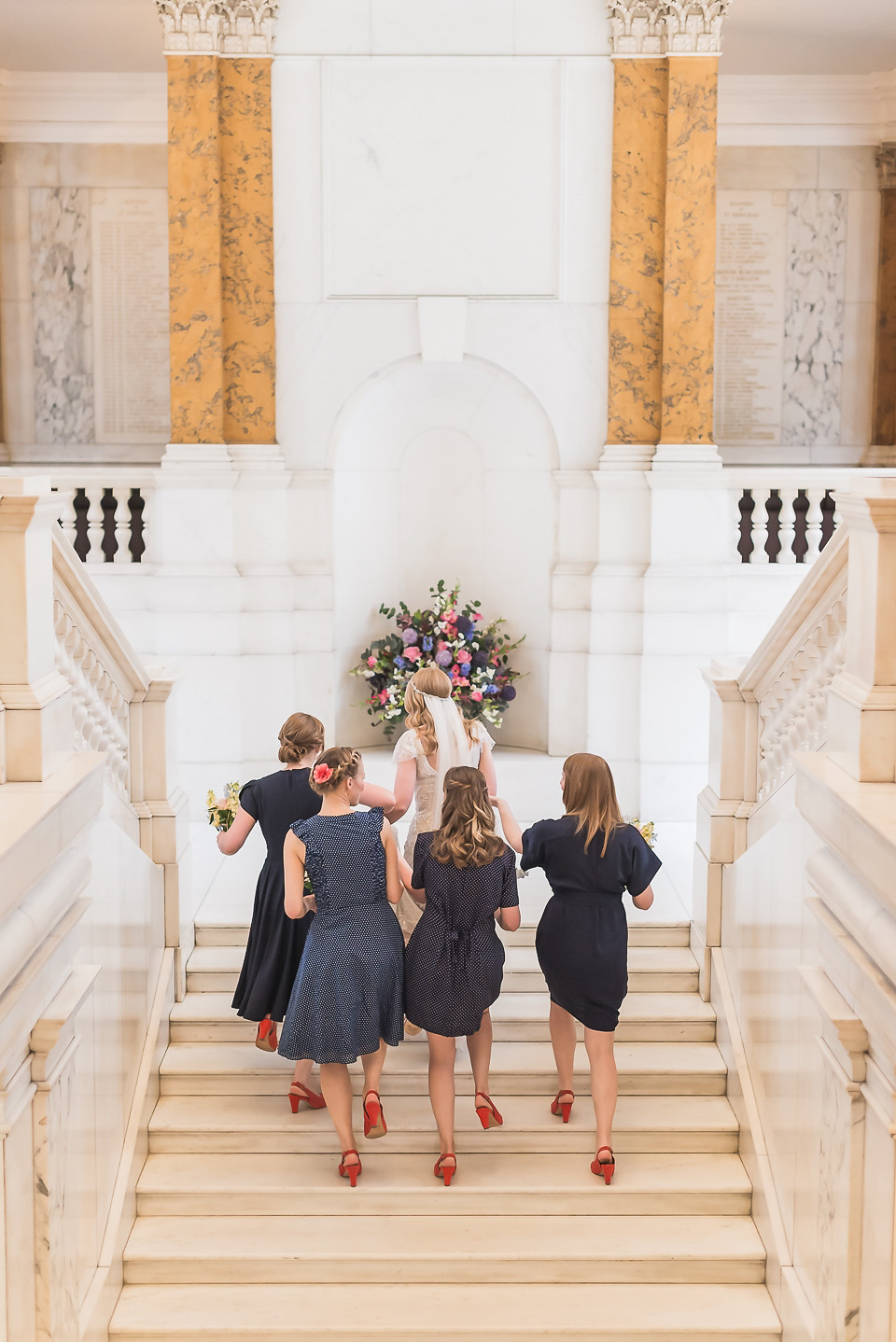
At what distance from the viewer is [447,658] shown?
9.23 meters

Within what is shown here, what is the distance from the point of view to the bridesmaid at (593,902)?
5.04 metres

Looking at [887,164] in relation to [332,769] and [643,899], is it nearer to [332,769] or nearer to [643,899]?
[643,899]

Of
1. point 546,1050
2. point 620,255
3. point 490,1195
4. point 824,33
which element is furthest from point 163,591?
point 824,33

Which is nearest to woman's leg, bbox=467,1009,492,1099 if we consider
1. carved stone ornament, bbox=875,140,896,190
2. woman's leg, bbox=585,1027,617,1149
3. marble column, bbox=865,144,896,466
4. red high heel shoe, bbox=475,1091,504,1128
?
red high heel shoe, bbox=475,1091,504,1128

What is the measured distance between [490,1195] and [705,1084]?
44.0 inches

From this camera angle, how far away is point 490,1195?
5285 mm

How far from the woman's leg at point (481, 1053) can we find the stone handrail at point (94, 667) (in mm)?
1782

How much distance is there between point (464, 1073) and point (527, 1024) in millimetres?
399

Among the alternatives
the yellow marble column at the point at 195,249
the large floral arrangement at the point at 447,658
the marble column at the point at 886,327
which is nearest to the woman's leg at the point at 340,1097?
the large floral arrangement at the point at 447,658

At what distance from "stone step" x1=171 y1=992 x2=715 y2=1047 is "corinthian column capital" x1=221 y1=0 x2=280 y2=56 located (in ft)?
18.8

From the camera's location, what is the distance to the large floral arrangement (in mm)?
9203

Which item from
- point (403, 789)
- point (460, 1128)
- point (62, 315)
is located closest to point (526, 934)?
point (460, 1128)

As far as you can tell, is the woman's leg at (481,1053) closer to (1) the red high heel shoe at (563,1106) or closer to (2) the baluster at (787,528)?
(1) the red high heel shoe at (563,1106)

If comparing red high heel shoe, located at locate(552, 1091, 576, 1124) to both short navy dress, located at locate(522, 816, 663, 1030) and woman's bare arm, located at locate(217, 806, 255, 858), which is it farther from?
woman's bare arm, located at locate(217, 806, 255, 858)
